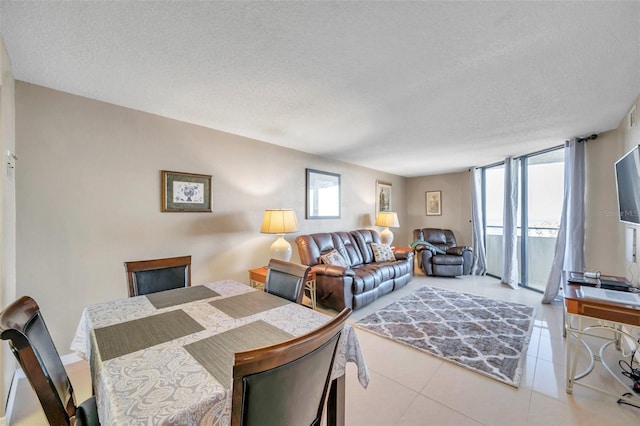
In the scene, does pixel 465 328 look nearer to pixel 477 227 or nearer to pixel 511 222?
pixel 511 222

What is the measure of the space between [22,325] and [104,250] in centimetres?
171

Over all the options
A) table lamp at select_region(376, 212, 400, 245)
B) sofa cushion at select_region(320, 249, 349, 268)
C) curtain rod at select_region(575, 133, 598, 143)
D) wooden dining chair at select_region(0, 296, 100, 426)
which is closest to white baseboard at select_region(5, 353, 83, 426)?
wooden dining chair at select_region(0, 296, 100, 426)

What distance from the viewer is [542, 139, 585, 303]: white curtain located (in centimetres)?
325

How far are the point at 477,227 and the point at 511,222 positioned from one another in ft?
3.06

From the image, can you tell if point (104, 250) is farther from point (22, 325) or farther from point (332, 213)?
point (332, 213)

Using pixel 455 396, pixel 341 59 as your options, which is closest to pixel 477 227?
pixel 455 396

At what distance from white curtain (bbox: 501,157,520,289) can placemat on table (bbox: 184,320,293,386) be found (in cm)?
485

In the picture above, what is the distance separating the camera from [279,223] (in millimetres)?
3209


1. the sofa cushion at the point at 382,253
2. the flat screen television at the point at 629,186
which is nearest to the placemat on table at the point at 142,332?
the flat screen television at the point at 629,186

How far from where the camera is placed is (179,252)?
2.80 m

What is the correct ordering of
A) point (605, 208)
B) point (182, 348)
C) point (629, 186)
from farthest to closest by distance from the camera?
1. point (605, 208)
2. point (629, 186)
3. point (182, 348)

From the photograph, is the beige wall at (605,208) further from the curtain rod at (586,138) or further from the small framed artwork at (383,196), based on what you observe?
the small framed artwork at (383,196)

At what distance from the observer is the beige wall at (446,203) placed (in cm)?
594

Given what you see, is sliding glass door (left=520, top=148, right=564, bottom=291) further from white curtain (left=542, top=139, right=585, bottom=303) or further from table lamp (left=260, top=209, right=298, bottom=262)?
table lamp (left=260, top=209, right=298, bottom=262)
